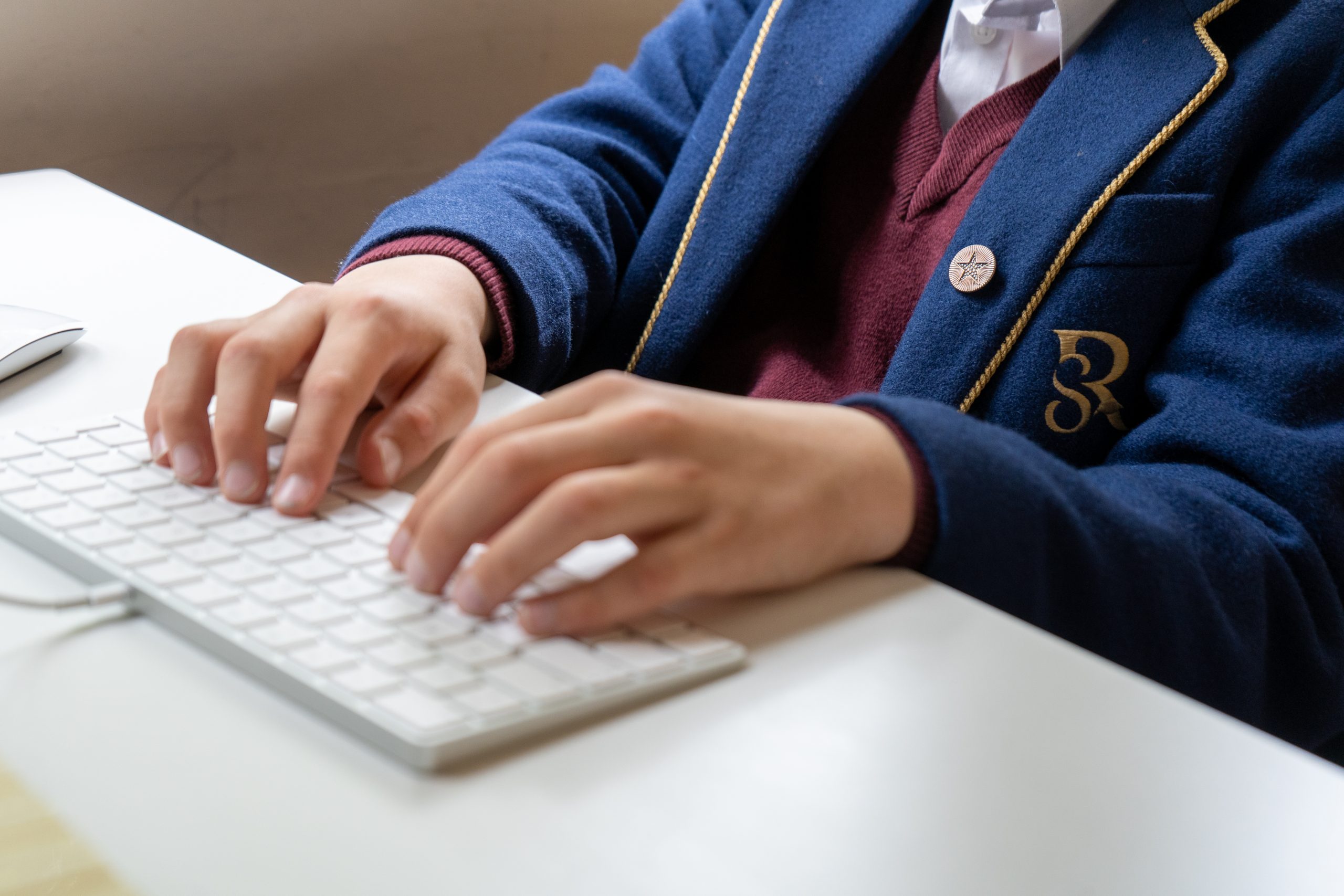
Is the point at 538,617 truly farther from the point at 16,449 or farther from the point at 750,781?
the point at 16,449

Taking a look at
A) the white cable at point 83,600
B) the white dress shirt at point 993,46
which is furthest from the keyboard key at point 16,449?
the white dress shirt at point 993,46

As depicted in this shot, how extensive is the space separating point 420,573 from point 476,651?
0.15 feet

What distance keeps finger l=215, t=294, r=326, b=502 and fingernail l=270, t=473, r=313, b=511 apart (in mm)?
12

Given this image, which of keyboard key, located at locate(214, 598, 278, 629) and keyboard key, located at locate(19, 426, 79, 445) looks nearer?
keyboard key, located at locate(214, 598, 278, 629)

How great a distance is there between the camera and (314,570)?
0.41 metres

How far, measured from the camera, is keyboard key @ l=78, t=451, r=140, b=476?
474mm

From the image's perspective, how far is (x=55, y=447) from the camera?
19.3 inches

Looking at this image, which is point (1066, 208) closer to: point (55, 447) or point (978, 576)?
point (978, 576)

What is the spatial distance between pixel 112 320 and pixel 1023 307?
56cm

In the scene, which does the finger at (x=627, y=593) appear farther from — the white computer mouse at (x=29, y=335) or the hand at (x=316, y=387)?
the white computer mouse at (x=29, y=335)

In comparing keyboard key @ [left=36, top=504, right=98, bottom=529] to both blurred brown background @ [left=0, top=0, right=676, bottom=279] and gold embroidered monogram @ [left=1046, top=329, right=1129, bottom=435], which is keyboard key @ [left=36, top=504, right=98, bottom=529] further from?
blurred brown background @ [left=0, top=0, right=676, bottom=279]

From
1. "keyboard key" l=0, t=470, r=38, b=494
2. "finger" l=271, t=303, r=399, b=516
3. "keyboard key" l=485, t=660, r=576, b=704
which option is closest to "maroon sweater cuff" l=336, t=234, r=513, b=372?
"finger" l=271, t=303, r=399, b=516

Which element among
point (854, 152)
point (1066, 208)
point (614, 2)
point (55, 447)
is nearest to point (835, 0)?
point (854, 152)

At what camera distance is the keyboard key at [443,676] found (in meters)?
0.35
